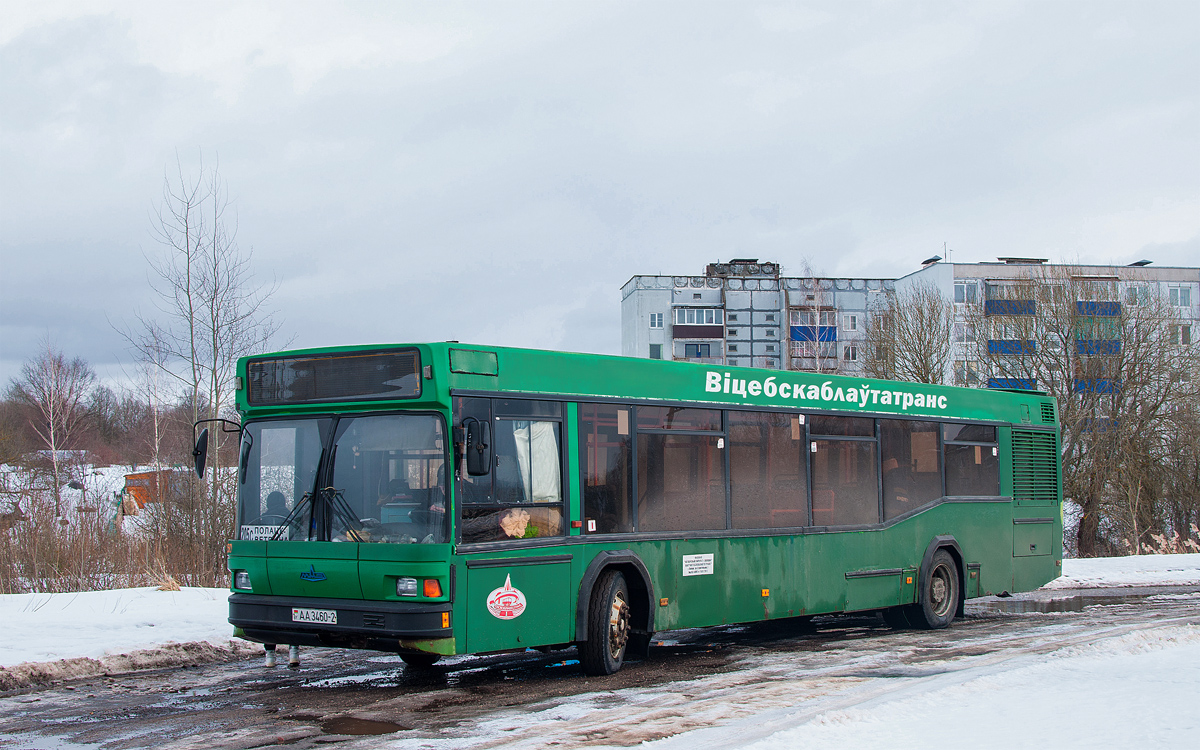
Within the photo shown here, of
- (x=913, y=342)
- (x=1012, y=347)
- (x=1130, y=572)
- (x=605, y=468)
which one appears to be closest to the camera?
(x=605, y=468)

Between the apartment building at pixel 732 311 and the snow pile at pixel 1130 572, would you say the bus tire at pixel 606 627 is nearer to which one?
the snow pile at pixel 1130 572

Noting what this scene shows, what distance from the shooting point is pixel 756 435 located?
432 inches

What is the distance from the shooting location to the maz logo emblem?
324 inches

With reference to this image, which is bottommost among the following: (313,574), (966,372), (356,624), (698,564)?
(356,624)

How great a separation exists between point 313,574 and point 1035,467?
10.4m

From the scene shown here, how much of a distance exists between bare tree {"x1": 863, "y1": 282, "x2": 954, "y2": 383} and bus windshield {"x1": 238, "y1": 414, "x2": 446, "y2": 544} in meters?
31.0

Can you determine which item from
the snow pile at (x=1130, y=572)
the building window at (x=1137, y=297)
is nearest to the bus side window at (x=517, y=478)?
the snow pile at (x=1130, y=572)

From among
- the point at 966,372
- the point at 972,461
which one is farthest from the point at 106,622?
the point at 966,372

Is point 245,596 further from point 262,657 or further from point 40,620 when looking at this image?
point 40,620

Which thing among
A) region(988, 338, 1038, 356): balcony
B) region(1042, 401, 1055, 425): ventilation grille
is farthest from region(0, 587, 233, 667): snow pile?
region(988, 338, 1038, 356): balcony

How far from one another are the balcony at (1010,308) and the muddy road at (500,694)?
24209 mm

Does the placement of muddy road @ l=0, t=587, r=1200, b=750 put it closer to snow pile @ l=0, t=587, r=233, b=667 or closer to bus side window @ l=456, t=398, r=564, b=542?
Answer: snow pile @ l=0, t=587, r=233, b=667

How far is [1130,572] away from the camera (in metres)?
20.5

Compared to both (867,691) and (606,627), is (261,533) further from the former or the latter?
(867,691)
